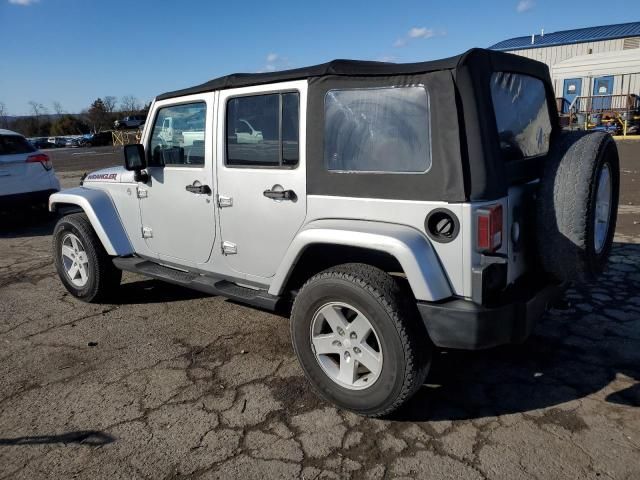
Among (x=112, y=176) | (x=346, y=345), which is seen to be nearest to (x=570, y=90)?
(x=112, y=176)

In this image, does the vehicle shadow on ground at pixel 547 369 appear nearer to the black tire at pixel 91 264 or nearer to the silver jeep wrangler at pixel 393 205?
the silver jeep wrangler at pixel 393 205

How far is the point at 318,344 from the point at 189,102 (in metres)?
2.12

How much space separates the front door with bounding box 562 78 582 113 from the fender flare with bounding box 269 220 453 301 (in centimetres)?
2853

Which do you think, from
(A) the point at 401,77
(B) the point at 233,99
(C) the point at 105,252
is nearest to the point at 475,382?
(A) the point at 401,77

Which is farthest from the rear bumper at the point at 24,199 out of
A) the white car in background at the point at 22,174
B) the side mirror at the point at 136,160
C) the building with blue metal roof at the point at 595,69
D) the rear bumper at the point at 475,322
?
the building with blue metal roof at the point at 595,69

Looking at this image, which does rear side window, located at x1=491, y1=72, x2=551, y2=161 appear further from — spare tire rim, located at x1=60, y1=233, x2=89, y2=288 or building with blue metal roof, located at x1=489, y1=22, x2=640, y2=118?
building with blue metal roof, located at x1=489, y1=22, x2=640, y2=118

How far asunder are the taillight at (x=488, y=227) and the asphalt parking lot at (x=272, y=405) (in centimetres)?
103

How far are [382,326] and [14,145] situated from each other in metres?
8.19

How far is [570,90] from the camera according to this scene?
92.0 feet

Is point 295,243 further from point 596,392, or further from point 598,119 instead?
point 598,119

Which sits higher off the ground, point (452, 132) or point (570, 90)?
point (570, 90)

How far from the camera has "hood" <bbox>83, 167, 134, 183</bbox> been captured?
14.3 ft

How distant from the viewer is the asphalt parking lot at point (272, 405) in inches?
98.5

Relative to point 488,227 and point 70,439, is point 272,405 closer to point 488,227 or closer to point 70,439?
point 70,439
